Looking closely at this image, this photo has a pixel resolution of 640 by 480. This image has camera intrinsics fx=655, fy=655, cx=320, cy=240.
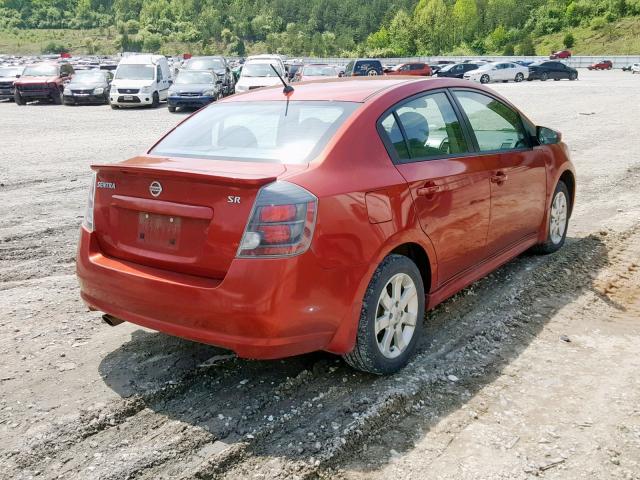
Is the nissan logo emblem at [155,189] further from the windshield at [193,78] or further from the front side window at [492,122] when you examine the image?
the windshield at [193,78]

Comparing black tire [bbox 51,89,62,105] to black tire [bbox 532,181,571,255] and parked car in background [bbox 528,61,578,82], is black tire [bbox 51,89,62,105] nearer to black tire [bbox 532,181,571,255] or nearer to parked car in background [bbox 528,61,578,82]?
black tire [bbox 532,181,571,255]

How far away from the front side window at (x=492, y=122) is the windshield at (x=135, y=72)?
2330cm

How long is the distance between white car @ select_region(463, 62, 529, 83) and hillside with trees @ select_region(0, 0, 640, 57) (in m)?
53.0

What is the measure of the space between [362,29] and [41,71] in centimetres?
14396

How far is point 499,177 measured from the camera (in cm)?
479

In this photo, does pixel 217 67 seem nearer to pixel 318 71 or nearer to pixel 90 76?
pixel 318 71

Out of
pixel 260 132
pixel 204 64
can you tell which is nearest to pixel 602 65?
pixel 204 64

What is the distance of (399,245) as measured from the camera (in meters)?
3.78

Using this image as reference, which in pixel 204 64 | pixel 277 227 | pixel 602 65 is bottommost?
pixel 277 227

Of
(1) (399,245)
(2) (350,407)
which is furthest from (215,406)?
(1) (399,245)

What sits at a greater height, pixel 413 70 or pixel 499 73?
pixel 413 70

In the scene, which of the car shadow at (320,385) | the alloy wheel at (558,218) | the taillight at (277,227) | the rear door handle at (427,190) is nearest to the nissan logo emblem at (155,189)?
the taillight at (277,227)

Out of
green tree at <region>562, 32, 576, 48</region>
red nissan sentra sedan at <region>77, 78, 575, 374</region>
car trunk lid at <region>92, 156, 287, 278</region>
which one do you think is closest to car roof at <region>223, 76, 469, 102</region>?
red nissan sentra sedan at <region>77, 78, 575, 374</region>

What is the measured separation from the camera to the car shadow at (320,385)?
3260 mm
